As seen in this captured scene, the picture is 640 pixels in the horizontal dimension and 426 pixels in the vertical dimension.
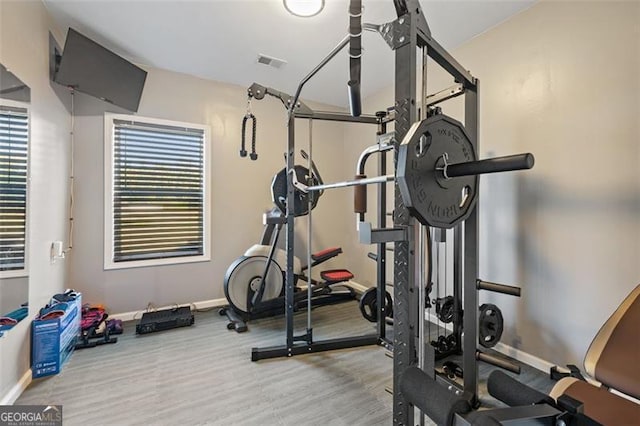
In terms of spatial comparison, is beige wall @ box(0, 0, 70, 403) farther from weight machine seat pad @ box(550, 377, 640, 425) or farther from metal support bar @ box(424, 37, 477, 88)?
weight machine seat pad @ box(550, 377, 640, 425)

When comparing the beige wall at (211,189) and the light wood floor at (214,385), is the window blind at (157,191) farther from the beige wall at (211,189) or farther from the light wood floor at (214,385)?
the light wood floor at (214,385)

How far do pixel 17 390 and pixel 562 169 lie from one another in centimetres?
394

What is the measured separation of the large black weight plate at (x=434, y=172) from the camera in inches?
36.4

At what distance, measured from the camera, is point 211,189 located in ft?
11.6

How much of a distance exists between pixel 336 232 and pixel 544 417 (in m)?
3.66

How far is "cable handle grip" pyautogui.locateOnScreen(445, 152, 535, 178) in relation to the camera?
0.79 meters

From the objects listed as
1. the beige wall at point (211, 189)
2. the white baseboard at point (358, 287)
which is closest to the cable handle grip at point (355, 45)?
the beige wall at point (211, 189)

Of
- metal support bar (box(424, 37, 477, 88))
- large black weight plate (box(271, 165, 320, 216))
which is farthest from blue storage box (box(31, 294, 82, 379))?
metal support bar (box(424, 37, 477, 88))

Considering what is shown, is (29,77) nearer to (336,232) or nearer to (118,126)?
(118,126)

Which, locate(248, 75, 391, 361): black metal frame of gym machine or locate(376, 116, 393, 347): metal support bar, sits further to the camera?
locate(376, 116, 393, 347): metal support bar

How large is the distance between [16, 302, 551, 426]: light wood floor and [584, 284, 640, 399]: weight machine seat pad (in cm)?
96

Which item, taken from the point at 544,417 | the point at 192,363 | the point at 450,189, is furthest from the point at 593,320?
the point at 192,363

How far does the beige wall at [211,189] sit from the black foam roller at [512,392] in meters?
3.15

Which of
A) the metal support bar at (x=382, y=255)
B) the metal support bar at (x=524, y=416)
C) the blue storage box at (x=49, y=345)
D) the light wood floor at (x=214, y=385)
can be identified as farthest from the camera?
the metal support bar at (x=382, y=255)
